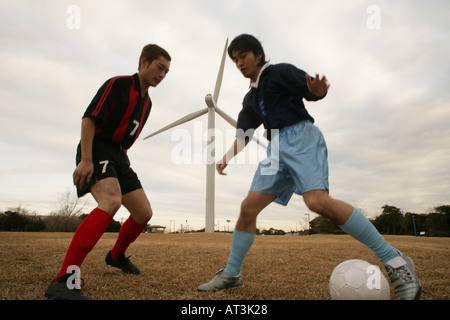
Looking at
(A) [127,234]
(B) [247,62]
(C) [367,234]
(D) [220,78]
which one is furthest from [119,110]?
(D) [220,78]

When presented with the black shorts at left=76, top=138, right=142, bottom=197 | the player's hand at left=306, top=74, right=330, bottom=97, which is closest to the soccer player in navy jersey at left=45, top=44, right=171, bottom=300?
the black shorts at left=76, top=138, right=142, bottom=197

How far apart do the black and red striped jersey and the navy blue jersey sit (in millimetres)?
1431

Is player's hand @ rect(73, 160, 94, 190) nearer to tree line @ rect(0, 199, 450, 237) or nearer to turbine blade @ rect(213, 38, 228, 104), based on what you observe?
turbine blade @ rect(213, 38, 228, 104)

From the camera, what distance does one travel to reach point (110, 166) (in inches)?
125

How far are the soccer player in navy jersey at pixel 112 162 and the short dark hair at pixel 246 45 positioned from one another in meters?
0.83

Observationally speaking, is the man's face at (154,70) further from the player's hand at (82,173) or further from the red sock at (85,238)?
the red sock at (85,238)

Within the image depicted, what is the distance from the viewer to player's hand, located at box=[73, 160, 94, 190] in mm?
2904

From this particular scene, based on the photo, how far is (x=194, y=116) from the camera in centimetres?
2478

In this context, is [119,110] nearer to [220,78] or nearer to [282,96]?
[282,96]

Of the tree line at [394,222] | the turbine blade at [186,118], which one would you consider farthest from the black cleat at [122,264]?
the tree line at [394,222]

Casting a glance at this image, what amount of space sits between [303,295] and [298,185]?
3.63 feet

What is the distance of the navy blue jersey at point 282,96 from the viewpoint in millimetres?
3016

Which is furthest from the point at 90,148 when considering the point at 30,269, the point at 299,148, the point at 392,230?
the point at 392,230
